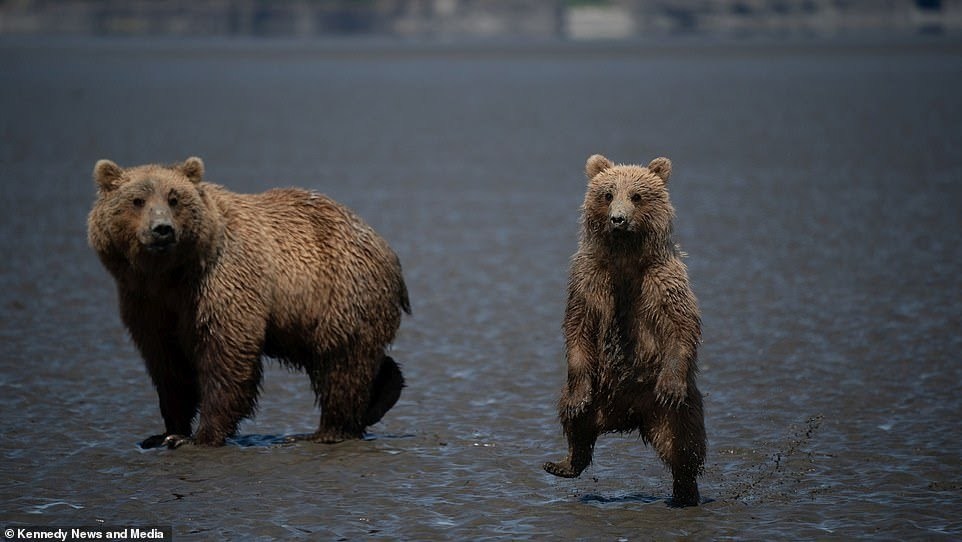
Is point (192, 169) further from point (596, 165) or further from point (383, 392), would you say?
point (596, 165)

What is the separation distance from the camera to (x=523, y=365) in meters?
12.0

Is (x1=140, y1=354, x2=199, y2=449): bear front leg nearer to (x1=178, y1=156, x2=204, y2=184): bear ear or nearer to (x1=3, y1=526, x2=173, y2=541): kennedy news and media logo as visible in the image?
(x1=178, y1=156, x2=204, y2=184): bear ear

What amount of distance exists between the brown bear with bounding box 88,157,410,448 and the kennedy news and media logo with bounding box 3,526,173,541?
1.48 meters

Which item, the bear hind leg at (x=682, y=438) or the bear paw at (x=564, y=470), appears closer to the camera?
the bear hind leg at (x=682, y=438)

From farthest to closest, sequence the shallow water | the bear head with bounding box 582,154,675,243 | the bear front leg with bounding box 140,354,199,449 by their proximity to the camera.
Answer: the bear front leg with bounding box 140,354,199,449, the shallow water, the bear head with bounding box 582,154,675,243

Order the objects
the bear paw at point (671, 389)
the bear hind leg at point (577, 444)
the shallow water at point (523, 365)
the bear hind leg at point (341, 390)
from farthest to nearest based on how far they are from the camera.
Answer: the bear hind leg at point (341, 390) → the shallow water at point (523, 365) → the bear hind leg at point (577, 444) → the bear paw at point (671, 389)

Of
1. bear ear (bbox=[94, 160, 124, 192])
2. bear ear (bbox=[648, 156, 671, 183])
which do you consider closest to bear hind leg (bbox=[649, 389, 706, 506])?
bear ear (bbox=[648, 156, 671, 183])

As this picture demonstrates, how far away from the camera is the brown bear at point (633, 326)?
7.79 metres

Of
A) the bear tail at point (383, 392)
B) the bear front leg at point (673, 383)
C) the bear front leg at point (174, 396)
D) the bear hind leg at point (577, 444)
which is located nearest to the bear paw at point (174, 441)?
the bear front leg at point (174, 396)

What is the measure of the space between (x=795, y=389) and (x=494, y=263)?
6545 mm

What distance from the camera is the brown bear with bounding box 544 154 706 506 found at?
779 centimetres

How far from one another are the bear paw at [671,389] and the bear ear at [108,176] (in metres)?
3.32

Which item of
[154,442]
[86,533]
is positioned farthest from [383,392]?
[86,533]

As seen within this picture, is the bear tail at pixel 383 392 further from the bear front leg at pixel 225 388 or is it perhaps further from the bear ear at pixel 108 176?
the bear ear at pixel 108 176
